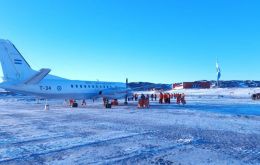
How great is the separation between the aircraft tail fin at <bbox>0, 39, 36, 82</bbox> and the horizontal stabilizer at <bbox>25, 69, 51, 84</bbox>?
91cm

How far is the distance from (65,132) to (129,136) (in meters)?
2.89

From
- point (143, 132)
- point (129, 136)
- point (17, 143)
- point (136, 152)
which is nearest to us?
point (136, 152)

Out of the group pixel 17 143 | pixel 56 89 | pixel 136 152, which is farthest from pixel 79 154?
pixel 56 89

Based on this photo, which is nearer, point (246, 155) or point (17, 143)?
point (246, 155)

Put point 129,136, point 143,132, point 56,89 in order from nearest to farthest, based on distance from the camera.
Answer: point 129,136, point 143,132, point 56,89

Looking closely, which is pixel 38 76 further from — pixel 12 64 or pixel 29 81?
pixel 12 64

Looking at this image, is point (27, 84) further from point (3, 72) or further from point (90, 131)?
point (90, 131)

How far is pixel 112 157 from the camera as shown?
725cm

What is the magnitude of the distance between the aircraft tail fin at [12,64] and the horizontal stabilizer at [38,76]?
0.91 meters

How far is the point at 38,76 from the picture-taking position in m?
23.9

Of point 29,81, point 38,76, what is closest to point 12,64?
point 29,81

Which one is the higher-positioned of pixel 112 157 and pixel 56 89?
pixel 56 89

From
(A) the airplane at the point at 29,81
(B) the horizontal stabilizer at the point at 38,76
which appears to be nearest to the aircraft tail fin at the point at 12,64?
(A) the airplane at the point at 29,81

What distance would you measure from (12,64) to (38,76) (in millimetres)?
2811
